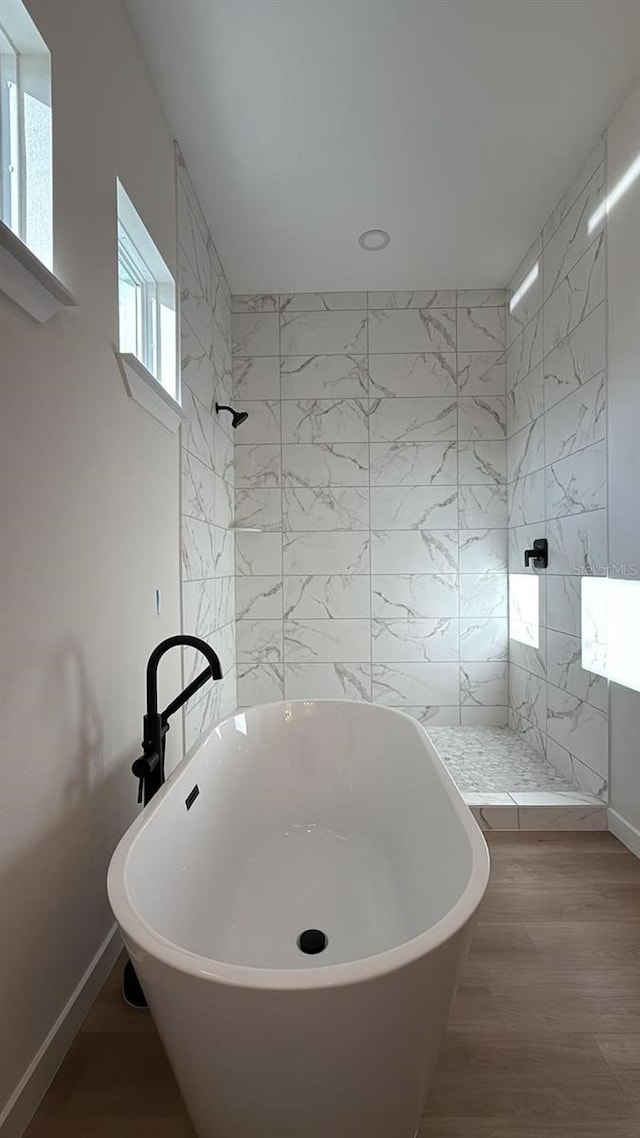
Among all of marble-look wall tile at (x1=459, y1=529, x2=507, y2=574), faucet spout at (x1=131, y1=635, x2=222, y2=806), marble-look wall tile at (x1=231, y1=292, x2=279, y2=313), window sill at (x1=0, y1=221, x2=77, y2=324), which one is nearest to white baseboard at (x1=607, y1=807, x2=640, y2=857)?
marble-look wall tile at (x1=459, y1=529, x2=507, y2=574)

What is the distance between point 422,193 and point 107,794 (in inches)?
114

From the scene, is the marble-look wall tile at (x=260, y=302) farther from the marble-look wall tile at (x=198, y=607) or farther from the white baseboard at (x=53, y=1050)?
the white baseboard at (x=53, y=1050)

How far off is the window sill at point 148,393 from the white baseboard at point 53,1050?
1632 mm

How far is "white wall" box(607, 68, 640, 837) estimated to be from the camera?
2184 millimetres

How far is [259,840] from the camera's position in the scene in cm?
213

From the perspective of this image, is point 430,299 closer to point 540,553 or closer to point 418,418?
point 418,418

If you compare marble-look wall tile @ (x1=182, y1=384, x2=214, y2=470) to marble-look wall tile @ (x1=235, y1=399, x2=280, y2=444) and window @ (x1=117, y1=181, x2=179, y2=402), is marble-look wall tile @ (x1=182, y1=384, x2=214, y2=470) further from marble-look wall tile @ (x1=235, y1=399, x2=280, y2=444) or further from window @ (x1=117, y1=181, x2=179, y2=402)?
marble-look wall tile @ (x1=235, y1=399, x2=280, y2=444)

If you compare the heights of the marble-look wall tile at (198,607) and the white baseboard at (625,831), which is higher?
the marble-look wall tile at (198,607)

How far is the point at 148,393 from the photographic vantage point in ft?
6.51

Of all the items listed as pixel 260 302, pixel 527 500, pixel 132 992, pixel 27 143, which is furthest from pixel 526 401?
pixel 132 992

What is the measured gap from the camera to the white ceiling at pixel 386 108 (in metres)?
1.89

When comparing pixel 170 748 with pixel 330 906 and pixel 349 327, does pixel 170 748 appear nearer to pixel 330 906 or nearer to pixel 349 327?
pixel 330 906

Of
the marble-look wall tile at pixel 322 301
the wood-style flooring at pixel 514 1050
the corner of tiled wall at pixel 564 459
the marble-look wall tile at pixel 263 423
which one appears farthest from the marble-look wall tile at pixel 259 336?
the wood-style flooring at pixel 514 1050

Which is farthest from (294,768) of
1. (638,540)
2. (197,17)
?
(197,17)
